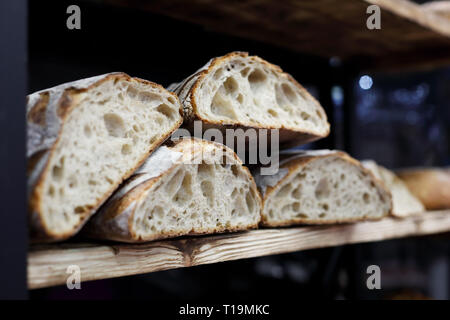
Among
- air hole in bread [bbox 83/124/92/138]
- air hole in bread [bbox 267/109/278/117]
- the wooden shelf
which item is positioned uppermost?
air hole in bread [bbox 267/109/278/117]

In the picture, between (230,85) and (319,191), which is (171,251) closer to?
(230,85)

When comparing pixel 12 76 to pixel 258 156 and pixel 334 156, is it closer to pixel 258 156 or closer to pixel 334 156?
pixel 258 156

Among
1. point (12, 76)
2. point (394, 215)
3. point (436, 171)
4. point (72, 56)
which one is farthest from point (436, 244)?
point (12, 76)

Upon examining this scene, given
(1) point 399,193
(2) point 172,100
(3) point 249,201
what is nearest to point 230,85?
(2) point 172,100

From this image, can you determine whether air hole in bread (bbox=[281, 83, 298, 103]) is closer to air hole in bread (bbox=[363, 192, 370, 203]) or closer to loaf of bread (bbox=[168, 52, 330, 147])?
loaf of bread (bbox=[168, 52, 330, 147])

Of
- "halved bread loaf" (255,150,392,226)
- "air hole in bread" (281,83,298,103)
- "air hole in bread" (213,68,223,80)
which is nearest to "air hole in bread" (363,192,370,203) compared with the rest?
"halved bread loaf" (255,150,392,226)
